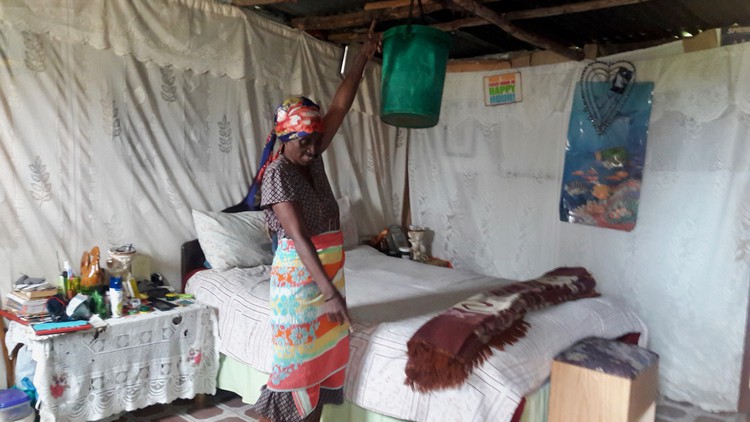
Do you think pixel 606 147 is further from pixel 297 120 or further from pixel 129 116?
pixel 129 116

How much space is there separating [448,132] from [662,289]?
1.87 meters

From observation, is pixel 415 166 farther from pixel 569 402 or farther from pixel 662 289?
pixel 569 402

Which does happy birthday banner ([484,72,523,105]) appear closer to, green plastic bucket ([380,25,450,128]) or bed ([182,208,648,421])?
bed ([182,208,648,421])

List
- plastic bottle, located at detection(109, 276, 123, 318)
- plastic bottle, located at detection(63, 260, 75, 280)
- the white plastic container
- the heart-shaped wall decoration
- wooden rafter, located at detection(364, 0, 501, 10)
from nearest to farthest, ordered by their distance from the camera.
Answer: the white plastic container → plastic bottle, located at detection(109, 276, 123, 318) → plastic bottle, located at detection(63, 260, 75, 280) → wooden rafter, located at detection(364, 0, 501, 10) → the heart-shaped wall decoration

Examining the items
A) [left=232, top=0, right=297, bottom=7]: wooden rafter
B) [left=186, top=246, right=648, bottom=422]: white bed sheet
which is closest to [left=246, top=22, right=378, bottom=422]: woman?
[left=186, top=246, right=648, bottom=422]: white bed sheet

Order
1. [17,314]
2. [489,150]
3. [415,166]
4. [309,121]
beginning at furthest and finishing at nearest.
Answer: [415,166]
[489,150]
[17,314]
[309,121]

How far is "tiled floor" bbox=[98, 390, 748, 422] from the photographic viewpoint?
8.32ft

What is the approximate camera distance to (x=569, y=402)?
2.01 m

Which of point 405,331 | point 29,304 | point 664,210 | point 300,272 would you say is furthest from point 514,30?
point 29,304

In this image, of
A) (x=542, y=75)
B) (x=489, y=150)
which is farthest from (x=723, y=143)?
(x=489, y=150)

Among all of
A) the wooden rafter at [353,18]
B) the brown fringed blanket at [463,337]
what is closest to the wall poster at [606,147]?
the wooden rafter at [353,18]

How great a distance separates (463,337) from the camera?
6.16 ft

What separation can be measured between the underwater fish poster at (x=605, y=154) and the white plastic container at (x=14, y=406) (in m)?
3.13

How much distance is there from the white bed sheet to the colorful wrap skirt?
250 millimetres
